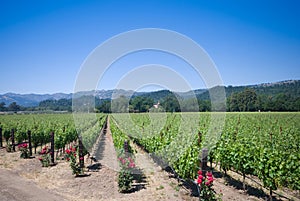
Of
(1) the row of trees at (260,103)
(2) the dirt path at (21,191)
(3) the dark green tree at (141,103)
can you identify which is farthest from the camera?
(1) the row of trees at (260,103)

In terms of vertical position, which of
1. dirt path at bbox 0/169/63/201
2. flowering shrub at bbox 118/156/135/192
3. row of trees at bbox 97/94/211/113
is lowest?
dirt path at bbox 0/169/63/201

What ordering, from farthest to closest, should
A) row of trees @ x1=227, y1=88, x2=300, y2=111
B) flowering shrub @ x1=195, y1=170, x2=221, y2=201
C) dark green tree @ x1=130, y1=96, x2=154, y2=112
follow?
row of trees @ x1=227, y1=88, x2=300, y2=111, dark green tree @ x1=130, y1=96, x2=154, y2=112, flowering shrub @ x1=195, y1=170, x2=221, y2=201

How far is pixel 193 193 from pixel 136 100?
176 feet

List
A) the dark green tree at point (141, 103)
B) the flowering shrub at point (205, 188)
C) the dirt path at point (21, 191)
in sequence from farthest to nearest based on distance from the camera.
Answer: the dark green tree at point (141, 103) < the dirt path at point (21, 191) < the flowering shrub at point (205, 188)

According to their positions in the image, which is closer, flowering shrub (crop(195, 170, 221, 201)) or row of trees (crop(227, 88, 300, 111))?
flowering shrub (crop(195, 170, 221, 201))

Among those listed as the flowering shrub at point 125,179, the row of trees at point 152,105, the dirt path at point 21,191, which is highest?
the row of trees at point 152,105

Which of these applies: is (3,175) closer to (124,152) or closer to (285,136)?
(124,152)

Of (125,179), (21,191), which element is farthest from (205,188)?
(21,191)

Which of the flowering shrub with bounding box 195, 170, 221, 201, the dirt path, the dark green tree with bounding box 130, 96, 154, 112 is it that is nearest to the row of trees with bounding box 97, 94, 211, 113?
the dark green tree with bounding box 130, 96, 154, 112

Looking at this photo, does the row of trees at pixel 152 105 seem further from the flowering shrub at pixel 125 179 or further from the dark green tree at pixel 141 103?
the flowering shrub at pixel 125 179

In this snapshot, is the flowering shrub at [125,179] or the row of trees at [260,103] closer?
the flowering shrub at [125,179]

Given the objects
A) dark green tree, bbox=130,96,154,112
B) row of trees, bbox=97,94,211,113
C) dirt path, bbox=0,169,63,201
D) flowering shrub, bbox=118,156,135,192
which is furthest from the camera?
dark green tree, bbox=130,96,154,112

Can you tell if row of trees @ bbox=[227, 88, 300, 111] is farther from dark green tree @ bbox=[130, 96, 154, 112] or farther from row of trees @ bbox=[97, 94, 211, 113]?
dark green tree @ bbox=[130, 96, 154, 112]

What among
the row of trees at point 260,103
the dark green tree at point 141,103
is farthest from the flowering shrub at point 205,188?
the row of trees at point 260,103
